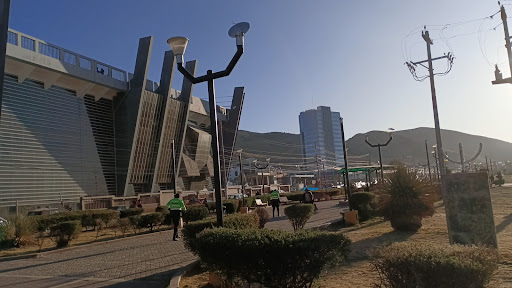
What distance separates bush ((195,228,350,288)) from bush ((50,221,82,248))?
11017 mm

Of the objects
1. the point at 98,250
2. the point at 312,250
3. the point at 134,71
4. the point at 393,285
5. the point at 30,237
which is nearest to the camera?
the point at 393,285

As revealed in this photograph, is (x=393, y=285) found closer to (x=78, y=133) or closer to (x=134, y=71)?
(x=78, y=133)

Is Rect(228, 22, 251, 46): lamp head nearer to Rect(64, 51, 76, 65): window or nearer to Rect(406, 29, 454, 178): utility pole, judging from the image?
Rect(406, 29, 454, 178): utility pole

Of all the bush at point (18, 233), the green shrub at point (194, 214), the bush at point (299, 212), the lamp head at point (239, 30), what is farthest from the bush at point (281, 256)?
the green shrub at point (194, 214)

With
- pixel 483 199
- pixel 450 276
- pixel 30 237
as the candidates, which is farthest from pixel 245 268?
pixel 30 237

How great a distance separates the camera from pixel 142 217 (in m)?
17.4

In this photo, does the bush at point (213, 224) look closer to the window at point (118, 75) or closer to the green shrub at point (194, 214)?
the green shrub at point (194, 214)

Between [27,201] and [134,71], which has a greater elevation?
[134,71]

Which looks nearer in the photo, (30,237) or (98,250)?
(98,250)

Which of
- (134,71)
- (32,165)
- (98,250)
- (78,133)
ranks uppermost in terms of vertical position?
(134,71)

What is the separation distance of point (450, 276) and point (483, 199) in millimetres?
4467

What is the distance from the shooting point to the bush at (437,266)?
12.8ft

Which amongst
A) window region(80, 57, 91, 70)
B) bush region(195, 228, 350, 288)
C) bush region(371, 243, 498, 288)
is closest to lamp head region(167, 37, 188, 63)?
bush region(195, 228, 350, 288)

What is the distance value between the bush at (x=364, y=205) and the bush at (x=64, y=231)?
10457mm
